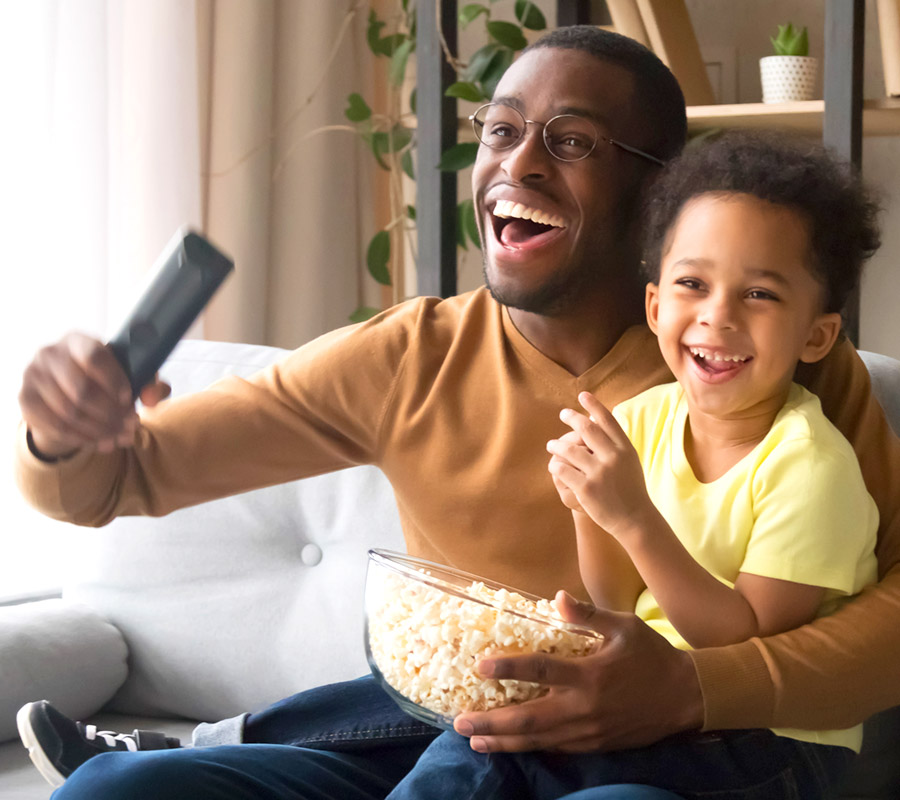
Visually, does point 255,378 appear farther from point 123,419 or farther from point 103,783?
point 103,783

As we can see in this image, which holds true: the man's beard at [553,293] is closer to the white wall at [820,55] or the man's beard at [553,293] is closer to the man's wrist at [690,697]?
the man's wrist at [690,697]

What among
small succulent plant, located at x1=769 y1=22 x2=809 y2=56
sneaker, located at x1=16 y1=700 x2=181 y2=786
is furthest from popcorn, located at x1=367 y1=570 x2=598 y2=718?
small succulent plant, located at x1=769 y1=22 x2=809 y2=56

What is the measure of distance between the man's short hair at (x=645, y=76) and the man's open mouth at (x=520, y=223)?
5.8 inches

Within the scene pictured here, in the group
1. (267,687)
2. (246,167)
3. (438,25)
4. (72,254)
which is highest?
(438,25)

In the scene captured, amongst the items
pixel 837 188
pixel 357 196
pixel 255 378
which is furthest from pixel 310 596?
pixel 357 196

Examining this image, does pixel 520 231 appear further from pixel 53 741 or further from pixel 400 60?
pixel 400 60

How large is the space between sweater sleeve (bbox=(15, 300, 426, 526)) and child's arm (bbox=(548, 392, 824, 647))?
329mm

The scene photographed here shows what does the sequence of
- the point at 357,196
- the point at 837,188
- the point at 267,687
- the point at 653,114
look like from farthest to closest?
1. the point at 357,196
2. the point at 267,687
3. the point at 653,114
4. the point at 837,188

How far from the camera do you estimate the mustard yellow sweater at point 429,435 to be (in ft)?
3.94

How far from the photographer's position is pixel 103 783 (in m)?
1.01

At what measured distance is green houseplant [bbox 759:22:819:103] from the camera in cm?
190

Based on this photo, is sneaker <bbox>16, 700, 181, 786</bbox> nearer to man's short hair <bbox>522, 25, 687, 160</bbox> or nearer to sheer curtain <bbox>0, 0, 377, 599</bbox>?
sheer curtain <bbox>0, 0, 377, 599</bbox>

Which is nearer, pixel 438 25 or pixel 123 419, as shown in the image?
pixel 123 419

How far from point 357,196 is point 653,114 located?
144 cm
